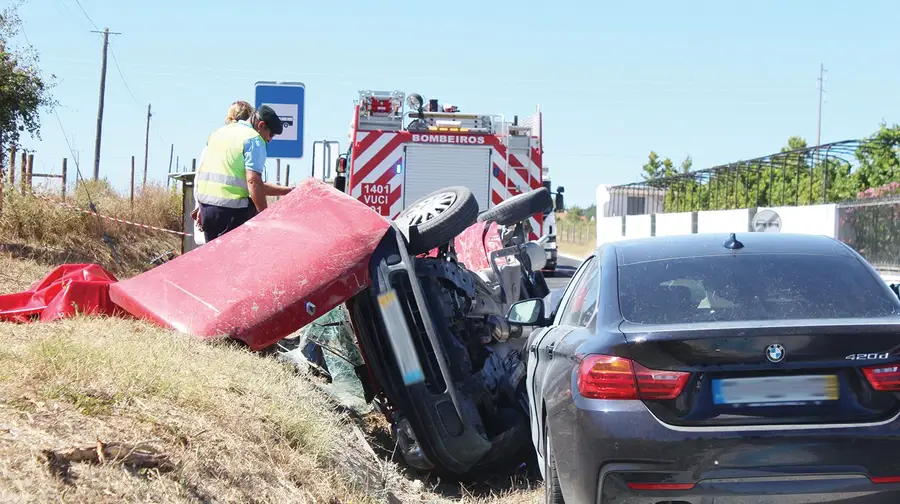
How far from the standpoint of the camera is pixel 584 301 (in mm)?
4863

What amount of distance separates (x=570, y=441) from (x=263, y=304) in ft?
7.74

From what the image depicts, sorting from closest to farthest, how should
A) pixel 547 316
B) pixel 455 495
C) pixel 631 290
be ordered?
pixel 631 290 < pixel 547 316 < pixel 455 495

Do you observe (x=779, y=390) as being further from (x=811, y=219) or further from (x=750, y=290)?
(x=811, y=219)

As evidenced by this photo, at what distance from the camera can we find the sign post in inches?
436

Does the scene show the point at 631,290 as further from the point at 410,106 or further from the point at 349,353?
the point at 410,106

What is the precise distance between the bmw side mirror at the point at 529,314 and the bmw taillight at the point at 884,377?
212 centimetres

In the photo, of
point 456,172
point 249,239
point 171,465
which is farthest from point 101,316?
point 456,172

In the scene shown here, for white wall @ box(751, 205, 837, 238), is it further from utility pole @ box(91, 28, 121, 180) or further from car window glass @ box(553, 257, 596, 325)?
utility pole @ box(91, 28, 121, 180)

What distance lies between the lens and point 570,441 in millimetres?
4121

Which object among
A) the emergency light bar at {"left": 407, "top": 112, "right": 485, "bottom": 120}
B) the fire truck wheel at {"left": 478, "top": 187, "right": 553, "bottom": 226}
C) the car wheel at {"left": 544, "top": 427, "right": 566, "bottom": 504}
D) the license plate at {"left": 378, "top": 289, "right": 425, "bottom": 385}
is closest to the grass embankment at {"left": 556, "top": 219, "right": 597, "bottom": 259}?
the emergency light bar at {"left": 407, "top": 112, "right": 485, "bottom": 120}

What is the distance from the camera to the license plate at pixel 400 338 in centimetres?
600

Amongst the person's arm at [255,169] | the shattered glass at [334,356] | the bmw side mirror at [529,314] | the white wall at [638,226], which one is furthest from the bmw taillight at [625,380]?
the white wall at [638,226]

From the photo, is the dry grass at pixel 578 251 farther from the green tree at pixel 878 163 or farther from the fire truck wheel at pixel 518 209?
the fire truck wheel at pixel 518 209

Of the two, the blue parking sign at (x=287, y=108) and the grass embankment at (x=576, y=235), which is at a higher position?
the blue parking sign at (x=287, y=108)
